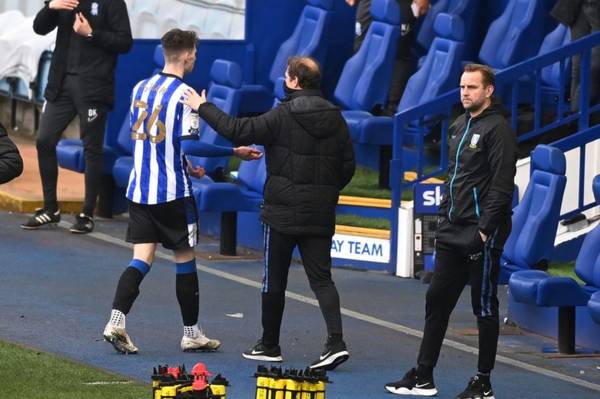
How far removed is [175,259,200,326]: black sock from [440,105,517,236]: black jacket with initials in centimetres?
163

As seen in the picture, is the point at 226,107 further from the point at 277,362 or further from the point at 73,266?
the point at 277,362

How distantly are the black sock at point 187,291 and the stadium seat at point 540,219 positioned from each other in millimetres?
2272

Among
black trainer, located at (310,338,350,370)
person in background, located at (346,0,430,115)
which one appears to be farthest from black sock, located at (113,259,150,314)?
person in background, located at (346,0,430,115)

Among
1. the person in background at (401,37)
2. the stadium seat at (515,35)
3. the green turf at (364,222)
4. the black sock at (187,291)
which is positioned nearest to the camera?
the black sock at (187,291)

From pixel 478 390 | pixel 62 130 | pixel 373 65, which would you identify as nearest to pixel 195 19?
pixel 373 65

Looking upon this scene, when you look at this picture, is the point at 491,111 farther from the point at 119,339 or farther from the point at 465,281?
the point at 119,339

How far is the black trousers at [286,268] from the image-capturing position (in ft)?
31.7

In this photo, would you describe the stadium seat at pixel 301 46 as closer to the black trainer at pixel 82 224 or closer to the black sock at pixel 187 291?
the black trainer at pixel 82 224

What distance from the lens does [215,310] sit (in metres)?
11.5

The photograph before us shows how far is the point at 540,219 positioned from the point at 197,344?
2.52 metres

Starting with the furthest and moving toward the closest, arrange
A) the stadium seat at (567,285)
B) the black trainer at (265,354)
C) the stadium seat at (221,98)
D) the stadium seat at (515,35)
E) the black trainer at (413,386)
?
the stadium seat at (515,35) → the stadium seat at (221,98) → the stadium seat at (567,285) → the black trainer at (265,354) → the black trainer at (413,386)

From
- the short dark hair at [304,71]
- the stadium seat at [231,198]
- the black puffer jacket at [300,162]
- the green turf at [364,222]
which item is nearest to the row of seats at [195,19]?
the stadium seat at [231,198]

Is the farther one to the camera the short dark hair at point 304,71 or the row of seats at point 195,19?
the row of seats at point 195,19

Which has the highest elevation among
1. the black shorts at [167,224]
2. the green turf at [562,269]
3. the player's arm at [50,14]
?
the player's arm at [50,14]
